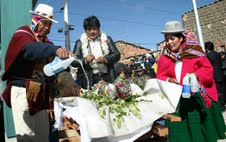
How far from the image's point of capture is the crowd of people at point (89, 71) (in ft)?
7.84

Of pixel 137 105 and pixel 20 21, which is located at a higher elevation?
pixel 20 21

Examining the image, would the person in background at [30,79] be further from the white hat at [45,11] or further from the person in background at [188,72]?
the person in background at [188,72]

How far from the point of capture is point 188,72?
3.07m

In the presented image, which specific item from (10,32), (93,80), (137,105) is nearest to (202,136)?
(137,105)

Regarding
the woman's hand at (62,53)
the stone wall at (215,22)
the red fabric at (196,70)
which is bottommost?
the red fabric at (196,70)

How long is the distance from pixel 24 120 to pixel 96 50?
1.52m

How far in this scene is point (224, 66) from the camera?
8188mm

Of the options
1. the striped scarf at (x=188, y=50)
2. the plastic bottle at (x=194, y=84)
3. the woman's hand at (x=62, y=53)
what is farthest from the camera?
the striped scarf at (x=188, y=50)

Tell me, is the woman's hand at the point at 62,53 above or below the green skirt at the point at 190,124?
above

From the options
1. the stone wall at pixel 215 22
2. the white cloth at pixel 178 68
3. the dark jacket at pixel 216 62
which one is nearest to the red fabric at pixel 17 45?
the white cloth at pixel 178 68

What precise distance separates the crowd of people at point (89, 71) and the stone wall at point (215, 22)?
16.1 m

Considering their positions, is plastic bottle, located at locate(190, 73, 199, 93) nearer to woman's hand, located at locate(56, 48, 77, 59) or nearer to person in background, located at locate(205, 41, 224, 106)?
woman's hand, located at locate(56, 48, 77, 59)

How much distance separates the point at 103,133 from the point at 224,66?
733 centimetres

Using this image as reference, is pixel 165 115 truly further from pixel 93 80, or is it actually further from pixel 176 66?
pixel 93 80
